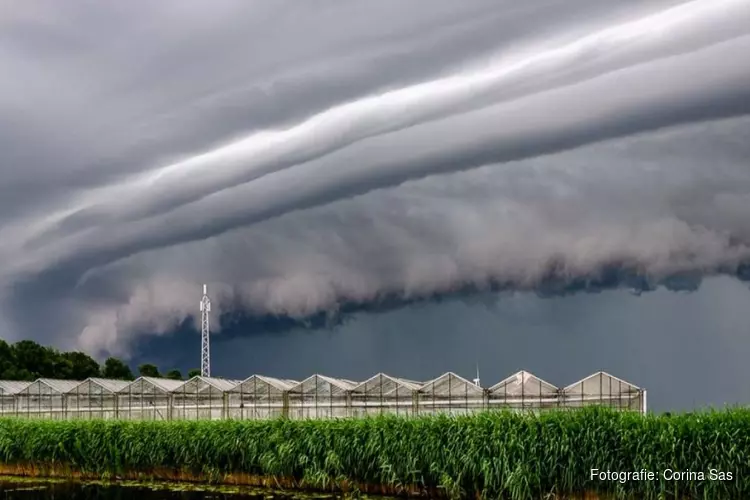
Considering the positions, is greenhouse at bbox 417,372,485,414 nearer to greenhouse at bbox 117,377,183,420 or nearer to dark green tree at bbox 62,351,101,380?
greenhouse at bbox 117,377,183,420

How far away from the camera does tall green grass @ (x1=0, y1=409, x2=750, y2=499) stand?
17.2 m

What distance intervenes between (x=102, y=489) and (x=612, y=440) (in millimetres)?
15130

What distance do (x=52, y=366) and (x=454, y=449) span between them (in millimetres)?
47622

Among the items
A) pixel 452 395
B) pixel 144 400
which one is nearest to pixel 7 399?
pixel 144 400

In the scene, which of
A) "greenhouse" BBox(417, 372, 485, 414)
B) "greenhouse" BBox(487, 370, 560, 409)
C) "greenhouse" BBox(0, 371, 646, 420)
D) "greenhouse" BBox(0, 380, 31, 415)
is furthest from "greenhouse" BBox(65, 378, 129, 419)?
"greenhouse" BBox(487, 370, 560, 409)

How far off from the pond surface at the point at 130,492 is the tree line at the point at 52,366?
32.6 metres

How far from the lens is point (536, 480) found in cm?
1841

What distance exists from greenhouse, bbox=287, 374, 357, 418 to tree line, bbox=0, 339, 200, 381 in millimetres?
26435

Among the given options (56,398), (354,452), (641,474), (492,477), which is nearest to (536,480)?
(492,477)

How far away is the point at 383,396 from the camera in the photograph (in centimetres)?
3509

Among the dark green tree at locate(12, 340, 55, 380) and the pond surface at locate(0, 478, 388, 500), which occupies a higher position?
the dark green tree at locate(12, 340, 55, 380)

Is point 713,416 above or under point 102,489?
above

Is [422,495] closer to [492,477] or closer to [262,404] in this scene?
[492,477]

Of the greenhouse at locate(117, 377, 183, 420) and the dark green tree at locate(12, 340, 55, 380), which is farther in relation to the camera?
the dark green tree at locate(12, 340, 55, 380)
